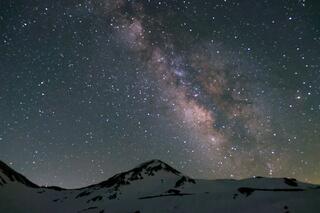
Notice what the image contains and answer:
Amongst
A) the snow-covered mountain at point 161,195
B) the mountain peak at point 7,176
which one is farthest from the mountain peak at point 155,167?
the mountain peak at point 7,176

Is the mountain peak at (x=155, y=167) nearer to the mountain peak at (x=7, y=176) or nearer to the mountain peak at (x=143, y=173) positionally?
the mountain peak at (x=143, y=173)

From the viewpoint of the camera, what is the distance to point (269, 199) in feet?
254

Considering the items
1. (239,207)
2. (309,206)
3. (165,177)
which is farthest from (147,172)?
(309,206)

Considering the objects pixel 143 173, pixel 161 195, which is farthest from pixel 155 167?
pixel 161 195

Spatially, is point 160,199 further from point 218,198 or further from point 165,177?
point 165,177

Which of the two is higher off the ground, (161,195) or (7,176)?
(7,176)

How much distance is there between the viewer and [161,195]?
102562 mm

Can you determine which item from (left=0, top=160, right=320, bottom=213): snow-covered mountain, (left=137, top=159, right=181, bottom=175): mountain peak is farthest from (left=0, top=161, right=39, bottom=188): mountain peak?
(left=137, top=159, right=181, bottom=175): mountain peak

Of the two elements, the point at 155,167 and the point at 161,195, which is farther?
the point at 155,167

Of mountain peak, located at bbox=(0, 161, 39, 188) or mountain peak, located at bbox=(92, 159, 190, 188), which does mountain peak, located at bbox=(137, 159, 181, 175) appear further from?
mountain peak, located at bbox=(0, 161, 39, 188)

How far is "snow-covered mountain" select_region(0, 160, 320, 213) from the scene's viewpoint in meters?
76.8

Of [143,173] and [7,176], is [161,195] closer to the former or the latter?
[143,173]

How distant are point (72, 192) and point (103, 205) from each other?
129 feet

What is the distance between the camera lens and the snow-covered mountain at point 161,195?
7675 centimetres
